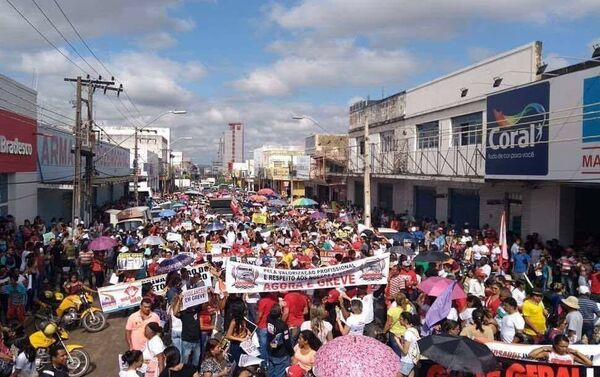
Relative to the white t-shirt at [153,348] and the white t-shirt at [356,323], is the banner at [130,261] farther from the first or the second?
the white t-shirt at [356,323]

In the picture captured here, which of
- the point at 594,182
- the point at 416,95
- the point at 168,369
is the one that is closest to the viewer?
the point at 168,369

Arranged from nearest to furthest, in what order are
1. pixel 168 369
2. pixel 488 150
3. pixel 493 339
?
pixel 168 369 < pixel 493 339 < pixel 488 150

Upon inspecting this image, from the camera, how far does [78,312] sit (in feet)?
41.4

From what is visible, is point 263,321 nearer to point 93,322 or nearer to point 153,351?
point 153,351

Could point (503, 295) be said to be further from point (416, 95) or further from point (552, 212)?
point (416, 95)

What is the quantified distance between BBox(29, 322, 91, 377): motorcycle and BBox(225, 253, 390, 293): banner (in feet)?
9.00

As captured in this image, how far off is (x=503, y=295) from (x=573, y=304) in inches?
42.4

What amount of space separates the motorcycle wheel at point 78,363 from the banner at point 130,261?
4.62 m

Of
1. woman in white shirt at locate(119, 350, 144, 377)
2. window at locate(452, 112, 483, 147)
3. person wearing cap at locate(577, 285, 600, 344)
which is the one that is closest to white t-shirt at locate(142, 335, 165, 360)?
woman in white shirt at locate(119, 350, 144, 377)

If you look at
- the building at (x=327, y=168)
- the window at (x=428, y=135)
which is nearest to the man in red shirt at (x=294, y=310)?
the window at (x=428, y=135)

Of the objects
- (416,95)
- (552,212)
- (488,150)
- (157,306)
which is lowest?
(157,306)

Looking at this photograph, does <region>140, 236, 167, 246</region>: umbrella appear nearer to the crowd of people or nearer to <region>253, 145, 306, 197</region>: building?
the crowd of people

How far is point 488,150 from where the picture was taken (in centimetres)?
2186

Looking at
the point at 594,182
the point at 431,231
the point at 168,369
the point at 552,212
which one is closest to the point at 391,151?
the point at 431,231
